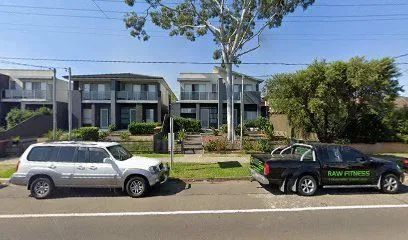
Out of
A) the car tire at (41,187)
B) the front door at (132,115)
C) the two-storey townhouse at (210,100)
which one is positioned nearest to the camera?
the car tire at (41,187)

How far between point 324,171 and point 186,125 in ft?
72.4

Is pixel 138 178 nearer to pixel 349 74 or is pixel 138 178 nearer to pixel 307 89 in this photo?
pixel 307 89

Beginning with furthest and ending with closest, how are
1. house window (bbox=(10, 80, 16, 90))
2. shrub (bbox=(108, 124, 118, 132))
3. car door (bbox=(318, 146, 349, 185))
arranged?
house window (bbox=(10, 80, 16, 90))
shrub (bbox=(108, 124, 118, 132))
car door (bbox=(318, 146, 349, 185))

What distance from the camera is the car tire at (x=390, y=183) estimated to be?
30.6ft

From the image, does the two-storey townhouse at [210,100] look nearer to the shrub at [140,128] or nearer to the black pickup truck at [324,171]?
the shrub at [140,128]

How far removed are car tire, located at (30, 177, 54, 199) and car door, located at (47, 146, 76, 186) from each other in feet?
0.65

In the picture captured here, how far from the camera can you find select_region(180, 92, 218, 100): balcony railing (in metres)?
34.2

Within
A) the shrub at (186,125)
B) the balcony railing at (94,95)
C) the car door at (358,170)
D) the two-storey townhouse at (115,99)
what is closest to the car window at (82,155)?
the car door at (358,170)

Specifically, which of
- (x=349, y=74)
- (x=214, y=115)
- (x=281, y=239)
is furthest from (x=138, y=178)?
(x=214, y=115)

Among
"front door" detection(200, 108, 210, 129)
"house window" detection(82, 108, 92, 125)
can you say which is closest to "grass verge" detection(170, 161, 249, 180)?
"front door" detection(200, 108, 210, 129)

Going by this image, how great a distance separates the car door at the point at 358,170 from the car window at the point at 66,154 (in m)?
7.91

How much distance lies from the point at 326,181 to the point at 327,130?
32.6 ft

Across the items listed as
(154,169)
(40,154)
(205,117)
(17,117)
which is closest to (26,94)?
(17,117)

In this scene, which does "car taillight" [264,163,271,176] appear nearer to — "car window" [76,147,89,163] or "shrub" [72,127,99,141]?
"car window" [76,147,89,163]
